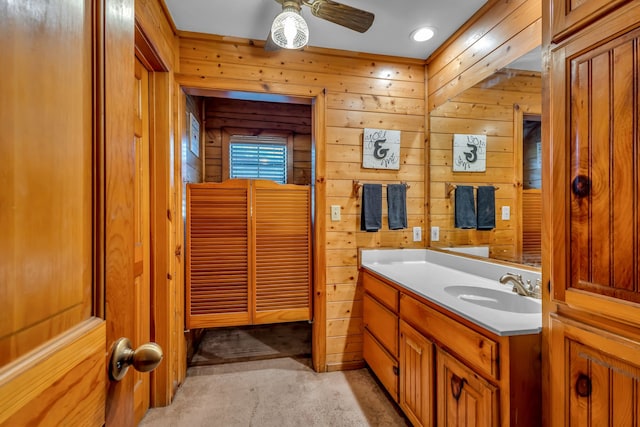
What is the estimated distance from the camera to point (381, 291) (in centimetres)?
190

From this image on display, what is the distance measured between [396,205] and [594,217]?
1.49 m

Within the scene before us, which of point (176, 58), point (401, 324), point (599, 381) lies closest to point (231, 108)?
point (176, 58)

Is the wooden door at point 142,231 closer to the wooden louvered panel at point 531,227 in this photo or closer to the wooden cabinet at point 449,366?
the wooden cabinet at point 449,366

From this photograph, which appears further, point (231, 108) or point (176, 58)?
point (231, 108)

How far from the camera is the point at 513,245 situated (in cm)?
163

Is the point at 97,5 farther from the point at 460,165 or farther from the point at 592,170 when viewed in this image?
the point at 460,165

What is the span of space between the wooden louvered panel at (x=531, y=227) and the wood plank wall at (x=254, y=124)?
8.00 ft

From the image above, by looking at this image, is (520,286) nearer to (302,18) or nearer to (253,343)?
(302,18)

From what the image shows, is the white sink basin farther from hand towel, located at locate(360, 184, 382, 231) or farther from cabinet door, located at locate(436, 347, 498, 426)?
hand towel, located at locate(360, 184, 382, 231)

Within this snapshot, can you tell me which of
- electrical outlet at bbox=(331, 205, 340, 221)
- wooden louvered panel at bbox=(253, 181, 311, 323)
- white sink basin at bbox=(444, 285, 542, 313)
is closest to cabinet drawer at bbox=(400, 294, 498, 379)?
white sink basin at bbox=(444, 285, 542, 313)

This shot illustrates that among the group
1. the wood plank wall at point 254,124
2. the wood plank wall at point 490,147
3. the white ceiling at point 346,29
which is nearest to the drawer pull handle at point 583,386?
the wood plank wall at point 490,147

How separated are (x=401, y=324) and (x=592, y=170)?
1180 millimetres

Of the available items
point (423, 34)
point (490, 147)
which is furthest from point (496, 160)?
point (423, 34)

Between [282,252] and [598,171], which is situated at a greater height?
[598,171]
